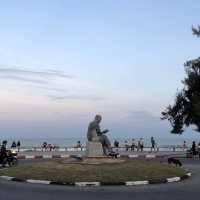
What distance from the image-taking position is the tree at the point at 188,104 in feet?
194

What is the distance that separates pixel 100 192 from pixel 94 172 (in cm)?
435

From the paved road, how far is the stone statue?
8.46 m

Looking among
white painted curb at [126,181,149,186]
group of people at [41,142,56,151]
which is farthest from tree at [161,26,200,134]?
white painted curb at [126,181,149,186]

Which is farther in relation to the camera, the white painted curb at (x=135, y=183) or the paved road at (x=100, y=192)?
the white painted curb at (x=135, y=183)

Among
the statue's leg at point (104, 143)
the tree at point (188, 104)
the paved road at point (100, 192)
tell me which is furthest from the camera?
the tree at point (188, 104)

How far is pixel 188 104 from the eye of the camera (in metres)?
60.0

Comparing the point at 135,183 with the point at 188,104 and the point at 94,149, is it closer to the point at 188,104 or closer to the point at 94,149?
the point at 94,149

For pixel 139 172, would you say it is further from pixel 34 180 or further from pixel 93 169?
pixel 34 180

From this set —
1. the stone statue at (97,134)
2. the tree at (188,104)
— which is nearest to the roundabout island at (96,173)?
the stone statue at (97,134)

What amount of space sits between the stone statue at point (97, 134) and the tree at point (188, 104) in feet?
90.3

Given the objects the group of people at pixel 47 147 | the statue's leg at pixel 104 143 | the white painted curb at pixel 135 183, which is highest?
the group of people at pixel 47 147

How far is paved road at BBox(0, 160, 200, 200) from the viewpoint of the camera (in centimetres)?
1802

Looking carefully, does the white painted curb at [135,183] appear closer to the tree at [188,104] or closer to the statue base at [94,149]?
the statue base at [94,149]

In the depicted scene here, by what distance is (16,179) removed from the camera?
960 inches
